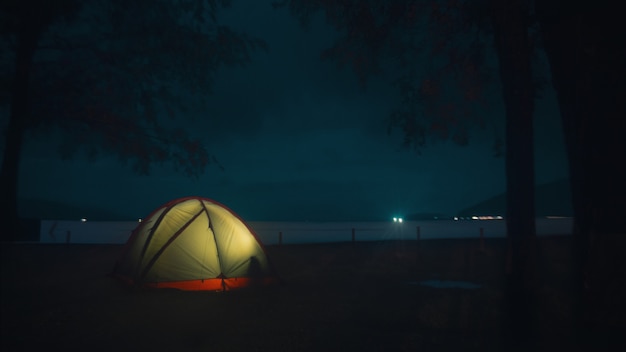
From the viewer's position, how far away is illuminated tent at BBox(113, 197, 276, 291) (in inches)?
475

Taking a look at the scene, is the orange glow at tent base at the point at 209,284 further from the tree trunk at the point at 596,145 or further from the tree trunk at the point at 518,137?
the tree trunk at the point at 596,145

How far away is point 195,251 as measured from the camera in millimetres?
12383

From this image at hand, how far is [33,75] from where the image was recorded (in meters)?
20.9

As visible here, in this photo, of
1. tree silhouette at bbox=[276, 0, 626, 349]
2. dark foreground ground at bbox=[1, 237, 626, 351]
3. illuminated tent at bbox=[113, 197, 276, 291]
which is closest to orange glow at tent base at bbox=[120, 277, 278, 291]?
illuminated tent at bbox=[113, 197, 276, 291]

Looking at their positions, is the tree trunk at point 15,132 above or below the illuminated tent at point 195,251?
above

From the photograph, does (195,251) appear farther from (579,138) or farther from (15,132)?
(15,132)

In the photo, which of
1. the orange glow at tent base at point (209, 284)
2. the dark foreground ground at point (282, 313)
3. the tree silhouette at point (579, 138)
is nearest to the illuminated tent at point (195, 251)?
the orange glow at tent base at point (209, 284)

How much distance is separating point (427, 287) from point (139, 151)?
1509 centimetres

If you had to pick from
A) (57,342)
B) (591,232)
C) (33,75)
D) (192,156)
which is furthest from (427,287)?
(33,75)

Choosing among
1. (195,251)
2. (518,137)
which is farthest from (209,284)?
(518,137)

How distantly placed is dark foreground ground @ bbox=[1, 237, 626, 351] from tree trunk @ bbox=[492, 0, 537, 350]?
0.88m

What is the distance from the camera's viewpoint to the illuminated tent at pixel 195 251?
12070mm

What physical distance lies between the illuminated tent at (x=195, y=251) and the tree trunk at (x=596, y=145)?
758cm

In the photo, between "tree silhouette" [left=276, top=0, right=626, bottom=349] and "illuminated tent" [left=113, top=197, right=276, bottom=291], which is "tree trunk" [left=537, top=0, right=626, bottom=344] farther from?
"illuminated tent" [left=113, top=197, right=276, bottom=291]
